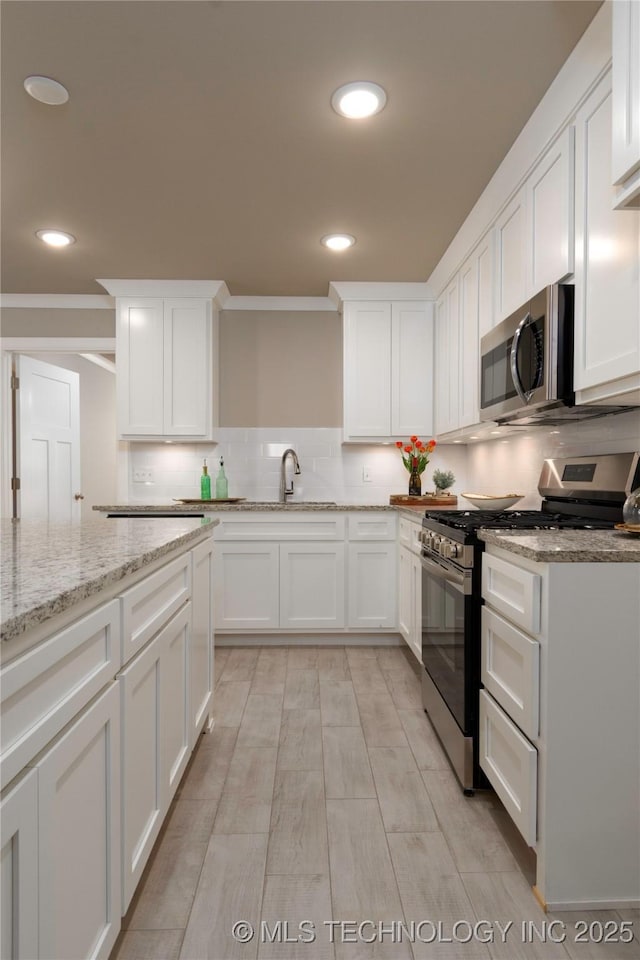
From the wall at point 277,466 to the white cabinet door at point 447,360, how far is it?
0.55 m

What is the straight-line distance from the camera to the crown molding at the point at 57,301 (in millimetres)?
4133

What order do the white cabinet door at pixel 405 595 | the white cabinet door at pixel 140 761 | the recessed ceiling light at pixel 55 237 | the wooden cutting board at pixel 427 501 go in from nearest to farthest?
the white cabinet door at pixel 140 761, the recessed ceiling light at pixel 55 237, the white cabinet door at pixel 405 595, the wooden cutting board at pixel 427 501

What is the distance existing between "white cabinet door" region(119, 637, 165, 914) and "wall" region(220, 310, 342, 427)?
2.98 meters

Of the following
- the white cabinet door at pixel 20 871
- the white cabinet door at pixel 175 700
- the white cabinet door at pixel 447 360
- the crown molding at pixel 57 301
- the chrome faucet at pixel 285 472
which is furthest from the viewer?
the crown molding at pixel 57 301

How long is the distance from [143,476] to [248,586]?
1.34 m

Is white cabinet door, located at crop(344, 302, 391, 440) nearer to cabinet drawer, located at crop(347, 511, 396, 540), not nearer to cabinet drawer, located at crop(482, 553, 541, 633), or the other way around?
cabinet drawer, located at crop(347, 511, 396, 540)

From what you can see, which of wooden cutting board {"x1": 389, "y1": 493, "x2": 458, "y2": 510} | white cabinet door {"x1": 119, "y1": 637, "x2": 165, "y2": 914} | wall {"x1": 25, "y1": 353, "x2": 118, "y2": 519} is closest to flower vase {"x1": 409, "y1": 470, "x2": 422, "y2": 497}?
wooden cutting board {"x1": 389, "y1": 493, "x2": 458, "y2": 510}

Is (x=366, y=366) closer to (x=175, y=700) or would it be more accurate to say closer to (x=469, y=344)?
(x=469, y=344)

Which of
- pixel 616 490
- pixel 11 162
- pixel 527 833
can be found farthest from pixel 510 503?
pixel 11 162

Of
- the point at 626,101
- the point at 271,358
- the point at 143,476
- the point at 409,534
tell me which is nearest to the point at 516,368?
the point at 626,101

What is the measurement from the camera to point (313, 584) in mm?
3586

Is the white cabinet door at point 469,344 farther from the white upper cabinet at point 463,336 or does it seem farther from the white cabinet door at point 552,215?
the white cabinet door at point 552,215

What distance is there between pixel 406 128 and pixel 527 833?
8.09ft

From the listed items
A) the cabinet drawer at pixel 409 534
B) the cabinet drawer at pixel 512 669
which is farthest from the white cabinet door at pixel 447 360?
the cabinet drawer at pixel 512 669
